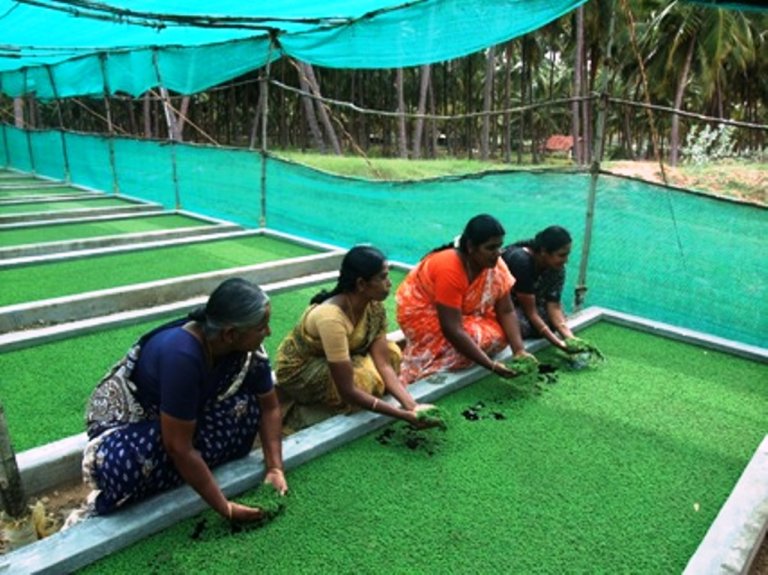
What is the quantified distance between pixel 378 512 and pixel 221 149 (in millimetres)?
6806

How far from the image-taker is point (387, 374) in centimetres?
294

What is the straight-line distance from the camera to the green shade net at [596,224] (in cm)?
418

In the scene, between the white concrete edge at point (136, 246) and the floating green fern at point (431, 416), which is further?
the white concrete edge at point (136, 246)

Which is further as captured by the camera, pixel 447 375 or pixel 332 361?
pixel 447 375

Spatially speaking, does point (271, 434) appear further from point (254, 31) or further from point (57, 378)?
point (254, 31)

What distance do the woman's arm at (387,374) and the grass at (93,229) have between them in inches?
224

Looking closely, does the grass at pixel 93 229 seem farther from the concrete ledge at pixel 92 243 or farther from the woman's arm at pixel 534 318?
the woman's arm at pixel 534 318

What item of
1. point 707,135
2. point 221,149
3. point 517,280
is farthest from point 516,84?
point 517,280

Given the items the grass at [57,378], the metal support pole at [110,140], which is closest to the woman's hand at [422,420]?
the grass at [57,378]

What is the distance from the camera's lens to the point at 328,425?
2.82 m

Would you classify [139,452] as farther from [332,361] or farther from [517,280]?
[517,280]

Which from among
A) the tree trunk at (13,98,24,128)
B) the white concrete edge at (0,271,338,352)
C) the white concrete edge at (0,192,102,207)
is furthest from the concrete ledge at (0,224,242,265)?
the tree trunk at (13,98,24,128)

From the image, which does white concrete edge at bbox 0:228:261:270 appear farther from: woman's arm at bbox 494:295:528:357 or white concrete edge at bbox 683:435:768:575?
white concrete edge at bbox 683:435:768:575

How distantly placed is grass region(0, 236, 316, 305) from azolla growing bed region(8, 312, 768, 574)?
3600mm
